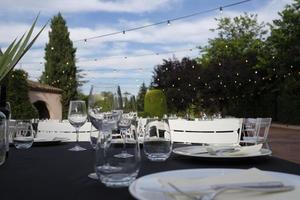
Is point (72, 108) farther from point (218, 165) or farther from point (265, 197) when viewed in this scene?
point (265, 197)

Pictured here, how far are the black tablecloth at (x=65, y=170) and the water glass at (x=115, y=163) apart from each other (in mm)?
24

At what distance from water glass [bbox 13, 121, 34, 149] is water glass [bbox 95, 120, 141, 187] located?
2.95ft

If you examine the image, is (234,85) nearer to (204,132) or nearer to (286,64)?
(286,64)

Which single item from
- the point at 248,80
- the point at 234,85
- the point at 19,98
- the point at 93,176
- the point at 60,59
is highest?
the point at 60,59

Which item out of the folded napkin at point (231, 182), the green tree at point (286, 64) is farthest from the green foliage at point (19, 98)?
the green tree at point (286, 64)

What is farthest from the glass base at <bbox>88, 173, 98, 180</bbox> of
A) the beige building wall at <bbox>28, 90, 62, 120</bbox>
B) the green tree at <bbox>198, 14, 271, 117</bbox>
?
the green tree at <bbox>198, 14, 271, 117</bbox>

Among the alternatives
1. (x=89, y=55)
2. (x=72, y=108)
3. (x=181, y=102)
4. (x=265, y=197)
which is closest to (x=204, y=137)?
A: (x=72, y=108)

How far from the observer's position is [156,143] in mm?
1286

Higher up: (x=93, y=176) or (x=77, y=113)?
(x=77, y=113)

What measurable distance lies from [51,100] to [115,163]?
18.5m

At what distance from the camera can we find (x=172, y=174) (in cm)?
94

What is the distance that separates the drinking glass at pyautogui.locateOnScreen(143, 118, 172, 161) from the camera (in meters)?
1.28

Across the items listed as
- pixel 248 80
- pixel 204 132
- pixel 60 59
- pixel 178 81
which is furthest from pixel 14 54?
pixel 60 59

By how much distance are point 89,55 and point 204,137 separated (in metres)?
18.1
